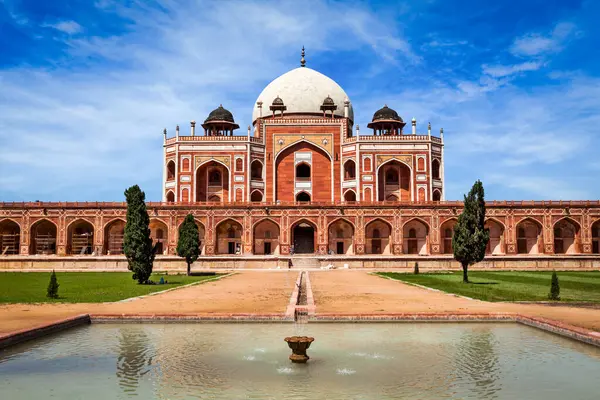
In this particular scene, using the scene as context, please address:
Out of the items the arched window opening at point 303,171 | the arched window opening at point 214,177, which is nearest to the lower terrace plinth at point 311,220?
the arched window opening at point 214,177

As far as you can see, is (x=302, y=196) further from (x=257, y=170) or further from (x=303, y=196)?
(x=257, y=170)

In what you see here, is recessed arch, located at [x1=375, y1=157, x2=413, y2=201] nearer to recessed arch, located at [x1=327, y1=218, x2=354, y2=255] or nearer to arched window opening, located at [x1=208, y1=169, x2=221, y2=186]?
recessed arch, located at [x1=327, y1=218, x2=354, y2=255]

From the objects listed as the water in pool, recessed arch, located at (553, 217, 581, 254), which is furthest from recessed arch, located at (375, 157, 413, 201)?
the water in pool

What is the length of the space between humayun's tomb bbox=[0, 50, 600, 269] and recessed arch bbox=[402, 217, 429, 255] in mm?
67

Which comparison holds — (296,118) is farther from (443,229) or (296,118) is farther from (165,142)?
(443,229)

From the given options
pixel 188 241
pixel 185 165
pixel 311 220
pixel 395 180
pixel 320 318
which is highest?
pixel 185 165

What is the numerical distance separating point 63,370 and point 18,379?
0.54 metres

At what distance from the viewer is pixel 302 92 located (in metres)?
47.0

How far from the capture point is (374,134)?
44.1 m

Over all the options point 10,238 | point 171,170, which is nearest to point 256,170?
point 171,170

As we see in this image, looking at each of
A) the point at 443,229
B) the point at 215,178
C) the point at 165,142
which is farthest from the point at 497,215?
the point at 165,142

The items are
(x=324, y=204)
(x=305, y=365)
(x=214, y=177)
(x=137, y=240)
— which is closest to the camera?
(x=305, y=365)

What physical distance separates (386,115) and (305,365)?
126ft

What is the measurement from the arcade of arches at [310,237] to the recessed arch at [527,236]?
61 millimetres
